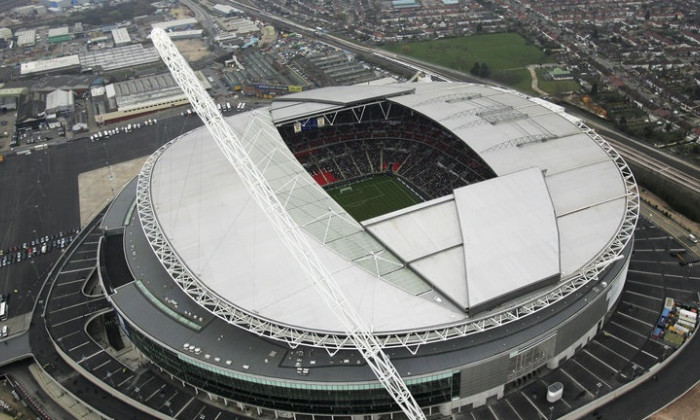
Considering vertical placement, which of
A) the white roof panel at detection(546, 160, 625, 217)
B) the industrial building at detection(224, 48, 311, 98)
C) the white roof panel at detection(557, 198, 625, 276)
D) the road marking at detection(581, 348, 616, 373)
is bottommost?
the industrial building at detection(224, 48, 311, 98)

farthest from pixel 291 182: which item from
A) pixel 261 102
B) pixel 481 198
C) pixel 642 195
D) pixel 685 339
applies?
pixel 261 102

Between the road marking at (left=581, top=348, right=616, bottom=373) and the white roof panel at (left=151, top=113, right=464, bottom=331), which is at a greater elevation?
the white roof panel at (left=151, top=113, right=464, bottom=331)

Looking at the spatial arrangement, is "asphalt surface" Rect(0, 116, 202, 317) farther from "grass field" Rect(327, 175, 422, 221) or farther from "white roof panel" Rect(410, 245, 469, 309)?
"white roof panel" Rect(410, 245, 469, 309)

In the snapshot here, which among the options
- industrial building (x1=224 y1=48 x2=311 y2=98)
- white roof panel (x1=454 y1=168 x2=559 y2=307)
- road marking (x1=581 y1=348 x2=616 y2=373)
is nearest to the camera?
white roof panel (x1=454 y1=168 x2=559 y2=307)

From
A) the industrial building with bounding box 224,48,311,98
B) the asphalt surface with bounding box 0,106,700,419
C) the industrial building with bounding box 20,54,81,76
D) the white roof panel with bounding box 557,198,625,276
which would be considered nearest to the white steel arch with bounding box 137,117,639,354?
the white roof panel with bounding box 557,198,625,276

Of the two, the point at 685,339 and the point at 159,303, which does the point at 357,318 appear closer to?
the point at 159,303

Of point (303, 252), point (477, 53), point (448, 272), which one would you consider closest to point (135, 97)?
point (477, 53)
